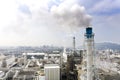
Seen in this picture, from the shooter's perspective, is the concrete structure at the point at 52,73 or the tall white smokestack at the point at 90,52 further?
the concrete structure at the point at 52,73

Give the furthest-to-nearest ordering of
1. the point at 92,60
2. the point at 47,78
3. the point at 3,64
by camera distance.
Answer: the point at 3,64, the point at 47,78, the point at 92,60

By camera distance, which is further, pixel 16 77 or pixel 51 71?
pixel 16 77

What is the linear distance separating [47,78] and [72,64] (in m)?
1.67

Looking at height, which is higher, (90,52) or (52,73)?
(90,52)

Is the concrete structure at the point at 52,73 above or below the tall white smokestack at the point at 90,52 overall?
below

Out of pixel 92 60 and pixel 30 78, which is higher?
pixel 92 60

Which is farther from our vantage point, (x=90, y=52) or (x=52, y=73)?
(x=52, y=73)

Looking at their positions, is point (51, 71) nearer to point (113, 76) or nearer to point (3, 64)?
point (113, 76)

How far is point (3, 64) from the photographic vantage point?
1252cm

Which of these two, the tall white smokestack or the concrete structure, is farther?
the concrete structure

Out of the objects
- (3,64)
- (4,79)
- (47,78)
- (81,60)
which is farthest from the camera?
(3,64)

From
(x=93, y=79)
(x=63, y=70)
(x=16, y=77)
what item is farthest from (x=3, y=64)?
(x=93, y=79)

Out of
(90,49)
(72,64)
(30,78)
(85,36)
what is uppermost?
(85,36)

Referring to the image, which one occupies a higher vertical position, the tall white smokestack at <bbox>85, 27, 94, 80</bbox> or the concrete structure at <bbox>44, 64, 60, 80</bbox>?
the tall white smokestack at <bbox>85, 27, 94, 80</bbox>
